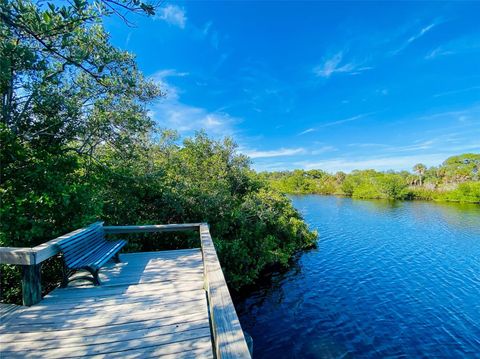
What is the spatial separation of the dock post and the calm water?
584 cm

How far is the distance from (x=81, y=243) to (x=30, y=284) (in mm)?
841

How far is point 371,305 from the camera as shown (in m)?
8.93

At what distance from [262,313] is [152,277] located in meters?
6.04

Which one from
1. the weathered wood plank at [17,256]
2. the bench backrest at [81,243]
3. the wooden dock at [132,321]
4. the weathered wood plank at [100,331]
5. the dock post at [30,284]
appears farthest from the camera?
the bench backrest at [81,243]

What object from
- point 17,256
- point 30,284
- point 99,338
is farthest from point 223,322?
point 30,284

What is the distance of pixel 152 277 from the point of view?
3.64 m

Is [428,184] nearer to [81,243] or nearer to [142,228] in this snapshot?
[142,228]

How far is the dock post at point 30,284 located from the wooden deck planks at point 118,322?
0.10 meters

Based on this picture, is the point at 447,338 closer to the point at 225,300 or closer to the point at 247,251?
the point at 247,251

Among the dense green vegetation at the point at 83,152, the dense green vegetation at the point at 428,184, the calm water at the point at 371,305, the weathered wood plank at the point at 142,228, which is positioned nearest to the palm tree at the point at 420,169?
the dense green vegetation at the point at 428,184

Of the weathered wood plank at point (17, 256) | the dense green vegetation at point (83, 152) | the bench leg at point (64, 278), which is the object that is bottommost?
the bench leg at point (64, 278)

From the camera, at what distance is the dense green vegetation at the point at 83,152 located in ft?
9.56

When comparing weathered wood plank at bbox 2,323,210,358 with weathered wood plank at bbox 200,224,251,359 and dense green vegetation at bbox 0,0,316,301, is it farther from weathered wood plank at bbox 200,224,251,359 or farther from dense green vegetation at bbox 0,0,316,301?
dense green vegetation at bbox 0,0,316,301

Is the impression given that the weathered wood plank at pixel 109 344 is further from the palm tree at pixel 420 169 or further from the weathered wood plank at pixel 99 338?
the palm tree at pixel 420 169
